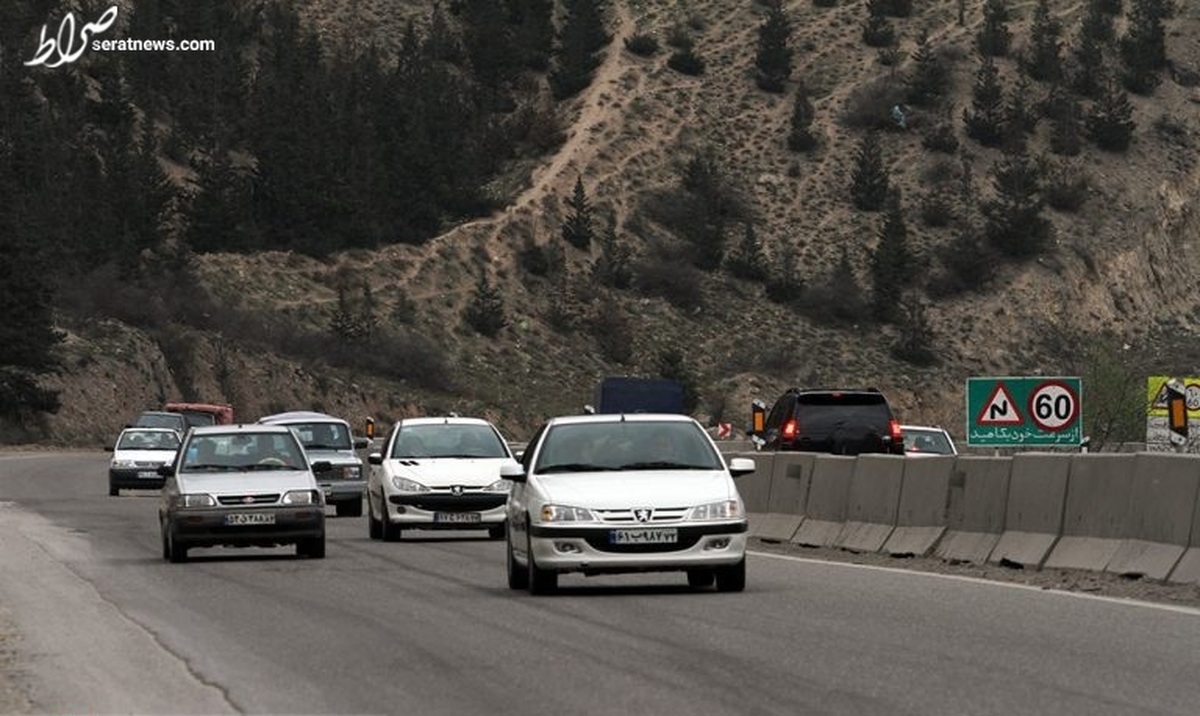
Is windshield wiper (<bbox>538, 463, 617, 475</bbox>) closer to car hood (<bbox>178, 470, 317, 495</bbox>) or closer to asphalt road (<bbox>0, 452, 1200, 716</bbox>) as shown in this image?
asphalt road (<bbox>0, 452, 1200, 716</bbox>)

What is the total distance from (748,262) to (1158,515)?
79.9m

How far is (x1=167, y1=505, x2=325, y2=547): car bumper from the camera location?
82.3 feet

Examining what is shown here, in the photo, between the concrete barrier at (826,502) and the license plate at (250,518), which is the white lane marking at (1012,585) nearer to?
the concrete barrier at (826,502)

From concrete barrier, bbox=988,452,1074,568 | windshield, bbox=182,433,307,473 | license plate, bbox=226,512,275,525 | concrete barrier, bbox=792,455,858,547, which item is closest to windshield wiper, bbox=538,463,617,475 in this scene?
concrete barrier, bbox=988,452,1074,568

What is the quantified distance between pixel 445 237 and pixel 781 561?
233 feet

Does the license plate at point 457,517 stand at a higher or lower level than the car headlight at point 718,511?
lower

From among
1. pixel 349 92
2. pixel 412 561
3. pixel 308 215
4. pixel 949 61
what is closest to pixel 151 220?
pixel 308 215

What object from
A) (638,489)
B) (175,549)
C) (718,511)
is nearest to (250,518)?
(175,549)

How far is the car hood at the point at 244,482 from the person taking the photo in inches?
996

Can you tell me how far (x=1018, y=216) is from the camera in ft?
319

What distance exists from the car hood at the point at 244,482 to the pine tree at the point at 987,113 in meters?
82.2

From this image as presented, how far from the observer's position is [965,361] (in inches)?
3656

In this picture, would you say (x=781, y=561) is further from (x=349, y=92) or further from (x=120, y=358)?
(x=349, y=92)

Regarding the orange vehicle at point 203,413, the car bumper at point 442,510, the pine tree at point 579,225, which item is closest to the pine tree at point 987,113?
the pine tree at point 579,225
